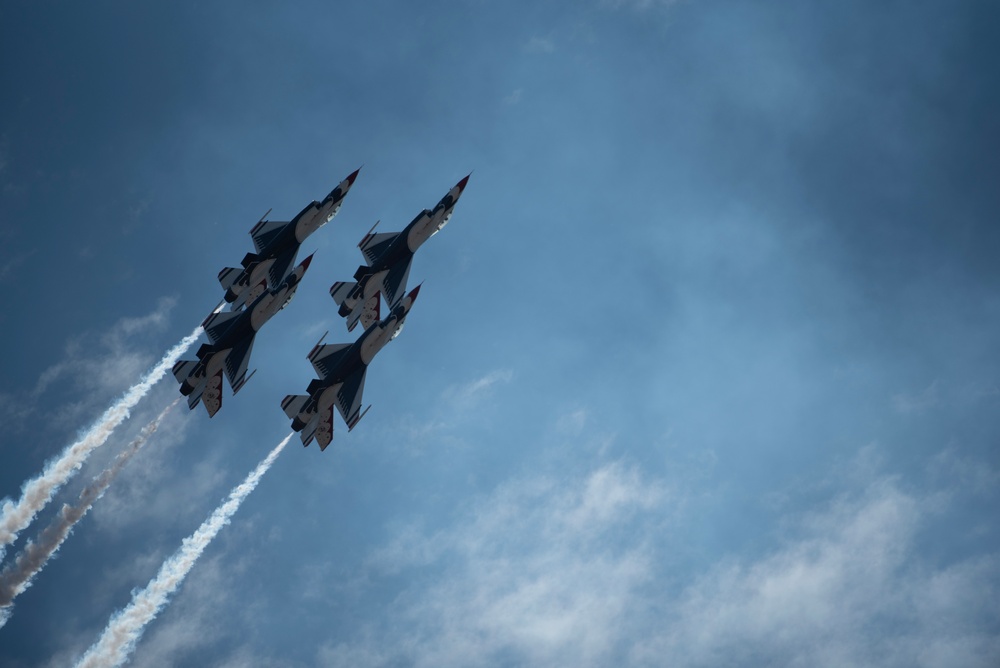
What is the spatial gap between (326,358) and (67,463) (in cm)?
2930

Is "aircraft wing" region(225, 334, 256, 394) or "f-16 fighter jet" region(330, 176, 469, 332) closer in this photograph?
"aircraft wing" region(225, 334, 256, 394)

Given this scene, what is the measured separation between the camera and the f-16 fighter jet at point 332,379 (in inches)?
3957

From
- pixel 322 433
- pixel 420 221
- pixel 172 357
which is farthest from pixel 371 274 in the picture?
pixel 172 357

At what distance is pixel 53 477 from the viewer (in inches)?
4171

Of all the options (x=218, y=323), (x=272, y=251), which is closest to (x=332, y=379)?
(x=218, y=323)

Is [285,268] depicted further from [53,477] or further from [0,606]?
[0,606]

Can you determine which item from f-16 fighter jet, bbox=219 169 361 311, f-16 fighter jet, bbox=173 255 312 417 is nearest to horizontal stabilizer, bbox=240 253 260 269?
f-16 fighter jet, bbox=219 169 361 311

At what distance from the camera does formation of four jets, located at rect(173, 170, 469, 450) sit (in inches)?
3964

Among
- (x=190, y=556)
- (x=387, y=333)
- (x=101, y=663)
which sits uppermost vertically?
(x=387, y=333)

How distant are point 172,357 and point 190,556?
20635 millimetres

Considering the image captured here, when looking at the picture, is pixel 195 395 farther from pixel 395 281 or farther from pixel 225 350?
pixel 395 281

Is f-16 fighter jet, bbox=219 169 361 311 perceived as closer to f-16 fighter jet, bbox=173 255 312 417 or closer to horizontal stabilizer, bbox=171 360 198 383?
f-16 fighter jet, bbox=173 255 312 417

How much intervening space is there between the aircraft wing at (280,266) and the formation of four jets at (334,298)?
0.33 feet

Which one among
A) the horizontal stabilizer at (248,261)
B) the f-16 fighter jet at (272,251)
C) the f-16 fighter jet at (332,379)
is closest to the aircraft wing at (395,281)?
the f-16 fighter jet at (332,379)
